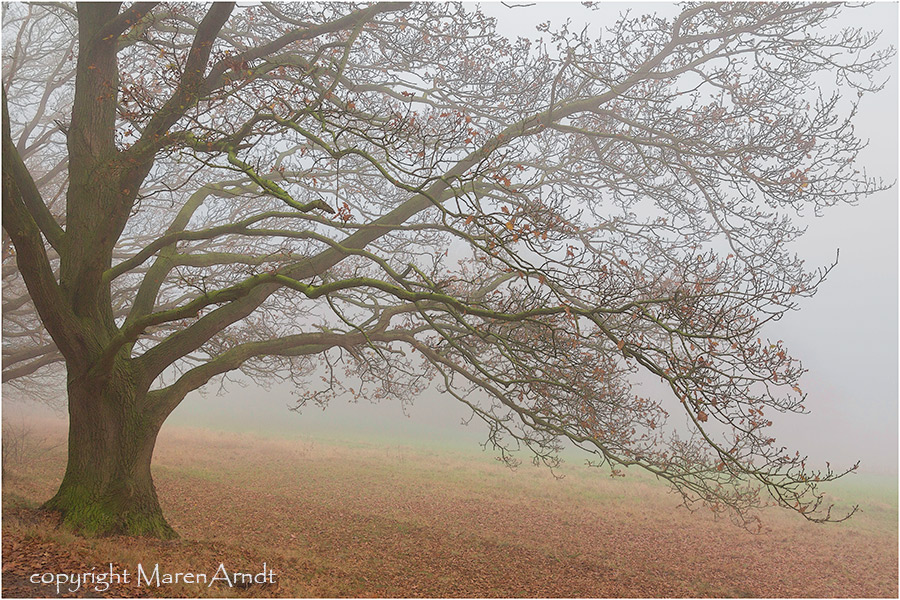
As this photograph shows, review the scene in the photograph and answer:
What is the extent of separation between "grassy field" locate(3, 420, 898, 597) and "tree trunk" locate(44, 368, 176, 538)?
1.47 ft

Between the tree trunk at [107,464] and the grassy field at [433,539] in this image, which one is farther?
the tree trunk at [107,464]

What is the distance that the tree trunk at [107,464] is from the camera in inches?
318

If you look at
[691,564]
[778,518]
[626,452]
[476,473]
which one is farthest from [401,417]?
[626,452]

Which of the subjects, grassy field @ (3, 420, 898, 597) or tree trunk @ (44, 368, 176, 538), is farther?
tree trunk @ (44, 368, 176, 538)

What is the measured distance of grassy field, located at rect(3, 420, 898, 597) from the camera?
7414 mm

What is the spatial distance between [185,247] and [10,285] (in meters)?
4.84

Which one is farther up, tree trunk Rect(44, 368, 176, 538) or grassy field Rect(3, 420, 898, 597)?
tree trunk Rect(44, 368, 176, 538)

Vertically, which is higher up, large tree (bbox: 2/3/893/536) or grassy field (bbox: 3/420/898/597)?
large tree (bbox: 2/3/893/536)

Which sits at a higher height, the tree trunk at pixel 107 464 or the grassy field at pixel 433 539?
the tree trunk at pixel 107 464

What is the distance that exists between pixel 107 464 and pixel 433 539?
6079 mm

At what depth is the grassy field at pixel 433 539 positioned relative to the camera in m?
7.41

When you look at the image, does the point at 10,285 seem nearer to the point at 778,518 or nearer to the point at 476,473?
the point at 476,473

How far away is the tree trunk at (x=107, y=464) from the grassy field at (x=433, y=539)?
17.7 inches

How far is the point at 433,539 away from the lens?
453 inches
